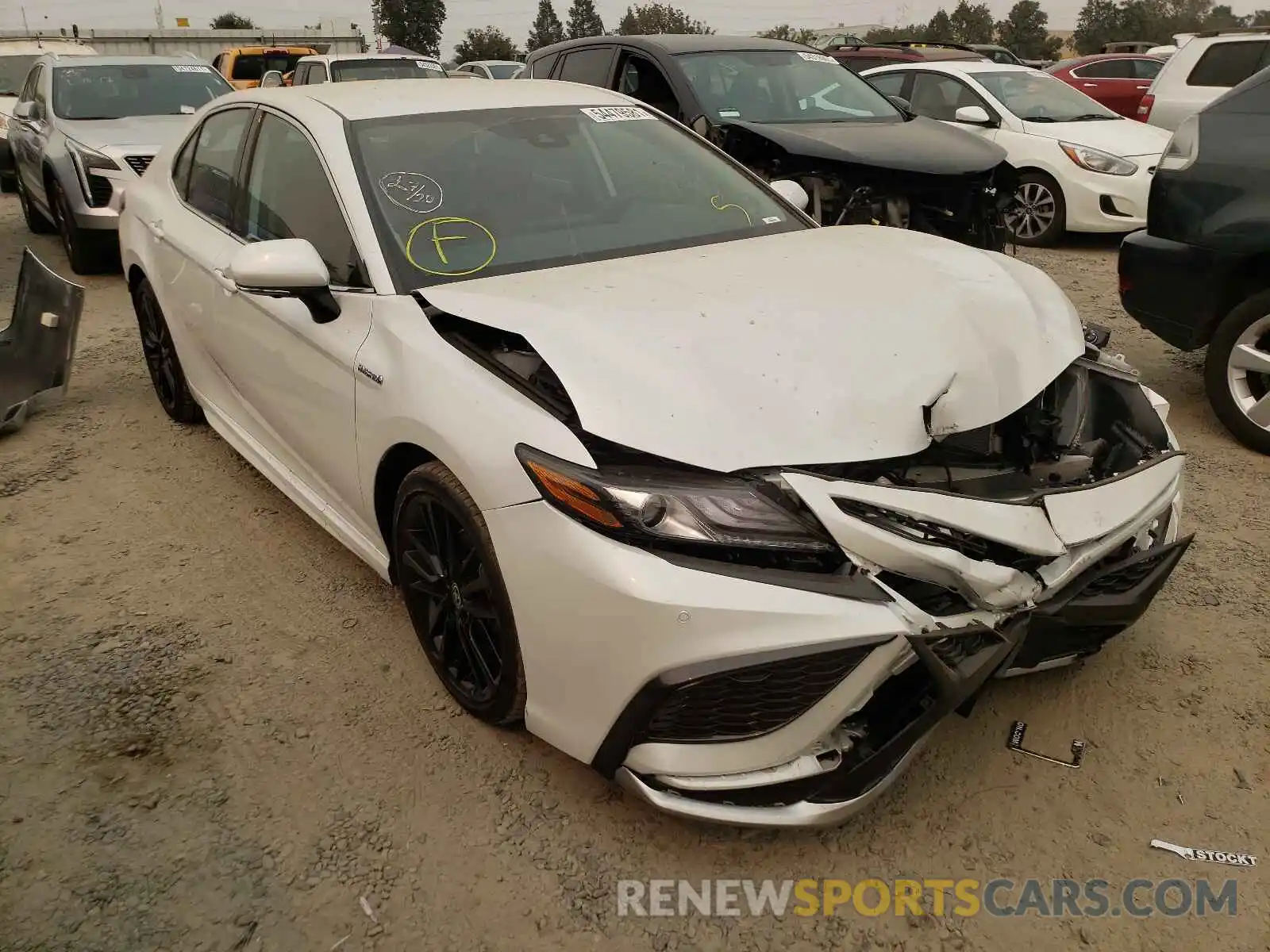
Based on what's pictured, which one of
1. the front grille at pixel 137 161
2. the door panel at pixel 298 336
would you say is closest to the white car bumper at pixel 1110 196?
the door panel at pixel 298 336

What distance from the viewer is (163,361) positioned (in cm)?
463

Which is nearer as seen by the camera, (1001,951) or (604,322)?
(1001,951)

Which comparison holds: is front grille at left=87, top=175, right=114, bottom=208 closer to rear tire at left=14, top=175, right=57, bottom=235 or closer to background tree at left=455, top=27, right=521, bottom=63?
rear tire at left=14, top=175, right=57, bottom=235

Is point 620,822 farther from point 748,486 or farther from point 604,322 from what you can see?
point 604,322

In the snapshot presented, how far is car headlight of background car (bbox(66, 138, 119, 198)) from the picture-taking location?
7.41 m

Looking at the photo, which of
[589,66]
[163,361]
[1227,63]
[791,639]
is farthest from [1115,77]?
[791,639]

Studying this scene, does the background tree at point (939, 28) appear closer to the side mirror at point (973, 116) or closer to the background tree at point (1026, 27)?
the background tree at point (1026, 27)

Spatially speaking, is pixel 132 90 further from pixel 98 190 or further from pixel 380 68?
pixel 380 68

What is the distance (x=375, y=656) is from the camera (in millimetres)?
2949

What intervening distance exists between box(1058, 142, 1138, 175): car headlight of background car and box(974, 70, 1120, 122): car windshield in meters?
0.68

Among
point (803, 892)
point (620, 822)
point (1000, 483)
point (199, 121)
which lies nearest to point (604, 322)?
point (1000, 483)

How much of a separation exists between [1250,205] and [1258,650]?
2074 mm

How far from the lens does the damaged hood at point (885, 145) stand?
18.2 ft

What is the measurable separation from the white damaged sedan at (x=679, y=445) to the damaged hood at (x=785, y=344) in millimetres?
10
